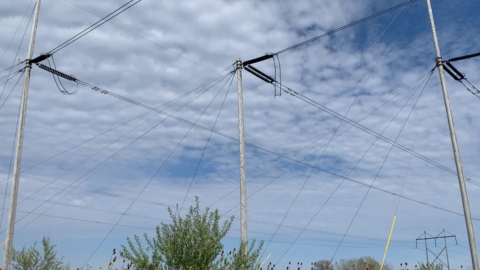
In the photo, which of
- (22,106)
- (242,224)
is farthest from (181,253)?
(22,106)

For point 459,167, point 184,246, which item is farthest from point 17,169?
point 459,167

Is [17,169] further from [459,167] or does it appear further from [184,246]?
[459,167]

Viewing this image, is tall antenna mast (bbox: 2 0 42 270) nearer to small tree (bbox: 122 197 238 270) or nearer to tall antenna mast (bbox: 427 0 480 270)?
small tree (bbox: 122 197 238 270)

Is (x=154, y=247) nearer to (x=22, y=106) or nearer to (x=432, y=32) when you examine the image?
(x=22, y=106)

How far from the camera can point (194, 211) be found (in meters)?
17.0

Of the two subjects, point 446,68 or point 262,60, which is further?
point 446,68

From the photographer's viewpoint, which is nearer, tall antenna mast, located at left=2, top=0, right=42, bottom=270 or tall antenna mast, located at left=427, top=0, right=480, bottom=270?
tall antenna mast, located at left=2, top=0, right=42, bottom=270

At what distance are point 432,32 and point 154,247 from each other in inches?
784

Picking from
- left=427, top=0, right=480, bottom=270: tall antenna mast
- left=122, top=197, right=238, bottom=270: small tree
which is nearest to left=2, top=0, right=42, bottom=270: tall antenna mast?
left=122, top=197, right=238, bottom=270: small tree

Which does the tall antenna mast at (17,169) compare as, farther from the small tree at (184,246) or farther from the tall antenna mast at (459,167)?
the tall antenna mast at (459,167)

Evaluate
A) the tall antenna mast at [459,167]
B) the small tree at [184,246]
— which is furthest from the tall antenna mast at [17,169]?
the tall antenna mast at [459,167]

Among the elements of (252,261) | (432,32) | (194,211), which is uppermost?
(432,32)

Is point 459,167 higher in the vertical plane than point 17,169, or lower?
higher

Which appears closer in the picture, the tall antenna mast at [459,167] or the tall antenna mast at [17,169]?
the tall antenna mast at [17,169]
